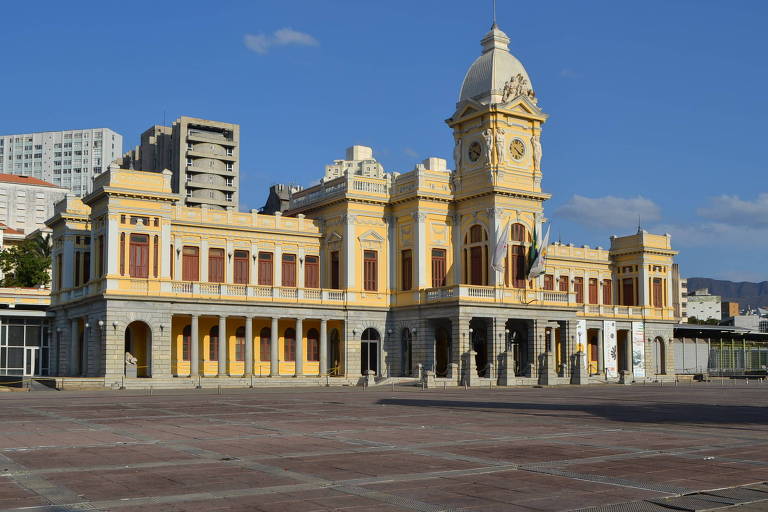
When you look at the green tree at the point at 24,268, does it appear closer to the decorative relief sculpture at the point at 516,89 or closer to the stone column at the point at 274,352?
the stone column at the point at 274,352

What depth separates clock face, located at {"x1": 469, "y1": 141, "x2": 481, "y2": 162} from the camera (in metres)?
64.4

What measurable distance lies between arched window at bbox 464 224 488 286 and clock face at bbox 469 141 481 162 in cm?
481

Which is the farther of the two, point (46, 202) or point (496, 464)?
point (46, 202)

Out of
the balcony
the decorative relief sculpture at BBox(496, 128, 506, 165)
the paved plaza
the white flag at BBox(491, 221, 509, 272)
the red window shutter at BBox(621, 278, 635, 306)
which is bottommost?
the paved plaza

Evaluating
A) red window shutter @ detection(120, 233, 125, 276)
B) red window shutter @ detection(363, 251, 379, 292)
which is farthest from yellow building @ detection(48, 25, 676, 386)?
red window shutter @ detection(120, 233, 125, 276)

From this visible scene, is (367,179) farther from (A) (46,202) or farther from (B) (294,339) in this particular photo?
(A) (46,202)

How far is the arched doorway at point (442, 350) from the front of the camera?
217 ft

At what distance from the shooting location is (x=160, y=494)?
13547mm

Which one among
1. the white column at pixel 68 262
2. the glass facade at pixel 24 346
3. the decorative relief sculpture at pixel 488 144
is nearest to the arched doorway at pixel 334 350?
the decorative relief sculpture at pixel 488 144

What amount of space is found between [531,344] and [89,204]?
30.8 meters

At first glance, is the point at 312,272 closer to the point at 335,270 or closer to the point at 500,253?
the point at 335,270

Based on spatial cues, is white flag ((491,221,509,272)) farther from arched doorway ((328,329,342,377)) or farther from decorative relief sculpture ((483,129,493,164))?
arched doorway ((328,329,342,377))

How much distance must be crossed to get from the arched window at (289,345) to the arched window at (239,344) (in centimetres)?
309

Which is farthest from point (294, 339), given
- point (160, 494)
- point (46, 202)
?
point (46, 202)
